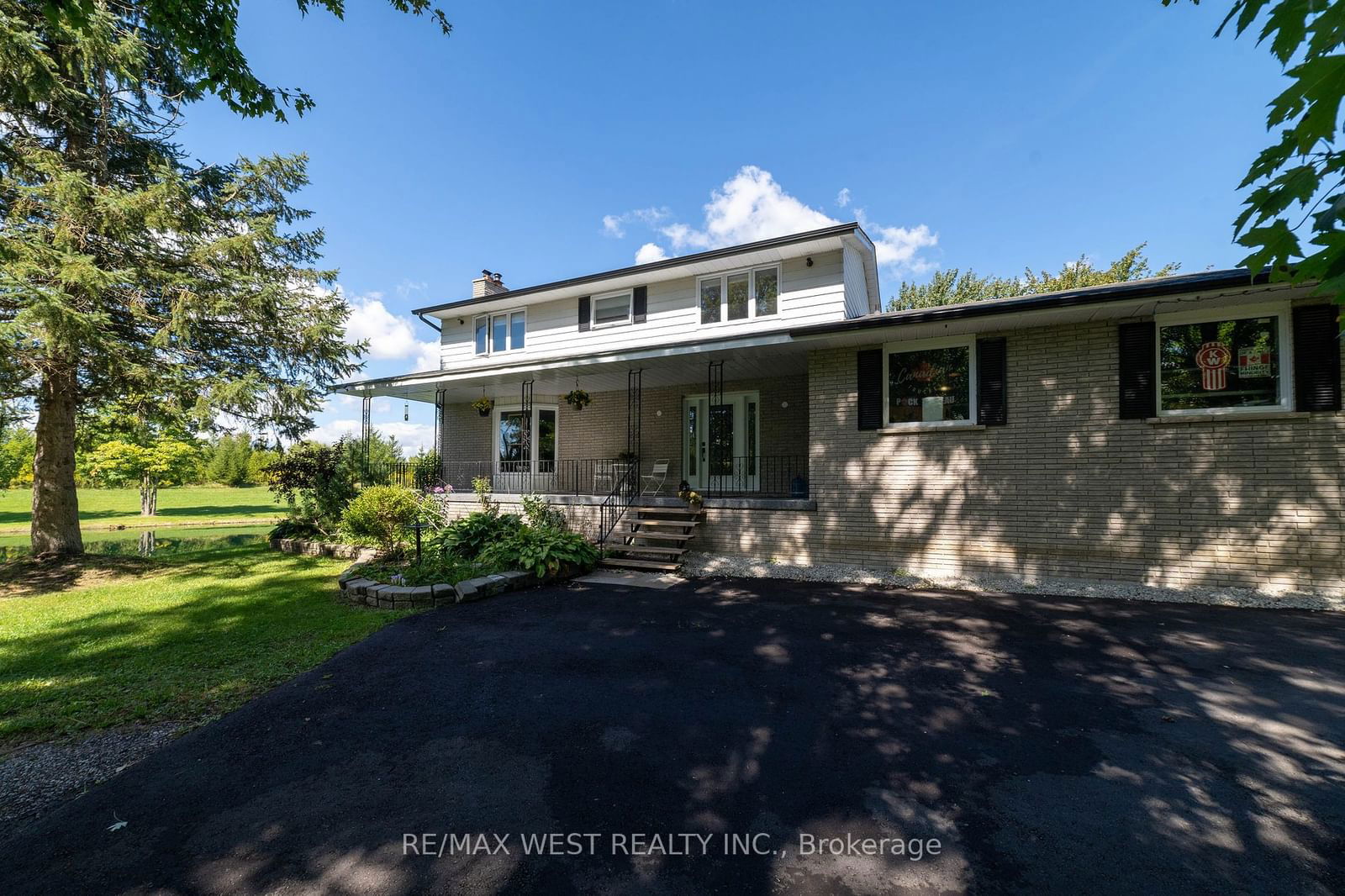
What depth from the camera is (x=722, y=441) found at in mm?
13055

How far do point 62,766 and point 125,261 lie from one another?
10.7 m

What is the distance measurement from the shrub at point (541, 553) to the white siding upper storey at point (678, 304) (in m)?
4.15

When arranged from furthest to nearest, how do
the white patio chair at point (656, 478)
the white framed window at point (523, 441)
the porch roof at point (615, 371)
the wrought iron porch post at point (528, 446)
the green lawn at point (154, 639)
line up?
the white framed window at point (523, 441), the wrought iron porch post at point (528, 446), the white patio chair at point (656, 478), the porch roof at point (615, 371), the green lawn at point (154, 639)

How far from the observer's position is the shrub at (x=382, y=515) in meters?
10.9

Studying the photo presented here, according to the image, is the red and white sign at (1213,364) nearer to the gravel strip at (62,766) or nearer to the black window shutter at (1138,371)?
the black window shutter at (1138,371)

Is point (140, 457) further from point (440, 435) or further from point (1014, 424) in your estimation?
point (1014, 424)

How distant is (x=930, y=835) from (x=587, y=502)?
9.11 metres

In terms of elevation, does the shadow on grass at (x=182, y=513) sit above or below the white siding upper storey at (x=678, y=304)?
below

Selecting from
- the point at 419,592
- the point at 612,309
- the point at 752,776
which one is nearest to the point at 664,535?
the point at 419,592

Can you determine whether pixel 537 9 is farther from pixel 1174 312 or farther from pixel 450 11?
pixel 1174 312

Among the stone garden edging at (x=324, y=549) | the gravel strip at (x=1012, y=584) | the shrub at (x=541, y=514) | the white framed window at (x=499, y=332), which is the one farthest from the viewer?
the white framed window at (x=499, y=332)

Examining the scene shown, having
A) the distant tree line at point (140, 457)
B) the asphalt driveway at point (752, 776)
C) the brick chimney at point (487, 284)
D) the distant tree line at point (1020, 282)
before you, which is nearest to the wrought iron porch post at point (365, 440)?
the distant tree line at point (140, 457)

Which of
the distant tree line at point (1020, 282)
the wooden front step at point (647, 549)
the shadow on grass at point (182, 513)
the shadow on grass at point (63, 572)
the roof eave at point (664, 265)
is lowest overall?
the shadow on grass at point (182, 513)

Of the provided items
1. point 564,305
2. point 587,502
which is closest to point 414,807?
point 587,502
